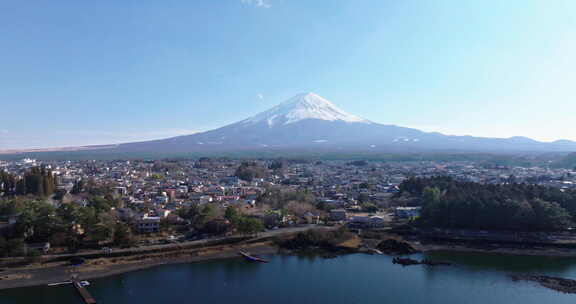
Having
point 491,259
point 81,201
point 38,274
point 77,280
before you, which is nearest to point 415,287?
point 491,259

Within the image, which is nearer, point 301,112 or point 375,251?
point 375,251

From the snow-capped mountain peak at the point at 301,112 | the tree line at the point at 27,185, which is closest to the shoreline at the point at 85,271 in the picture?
the tree line at the point at 27,185

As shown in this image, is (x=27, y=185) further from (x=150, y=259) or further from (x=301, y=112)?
(x=301, y=112)

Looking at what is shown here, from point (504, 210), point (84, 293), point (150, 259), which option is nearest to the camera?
point (84, 293)

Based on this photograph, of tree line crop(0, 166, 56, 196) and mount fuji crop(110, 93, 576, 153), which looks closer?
tree line crop(0, 166, 56, 196)

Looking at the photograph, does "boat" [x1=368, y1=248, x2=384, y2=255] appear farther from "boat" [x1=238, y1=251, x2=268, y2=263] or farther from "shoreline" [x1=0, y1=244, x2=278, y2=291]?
"shoreline" [x1=0, y1=244, x2=278, y2=291]

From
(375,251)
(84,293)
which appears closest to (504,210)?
(375,251)

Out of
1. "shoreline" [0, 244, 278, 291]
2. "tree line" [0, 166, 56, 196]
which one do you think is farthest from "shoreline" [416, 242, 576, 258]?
"tree line" [0, 166, 56, 196]
